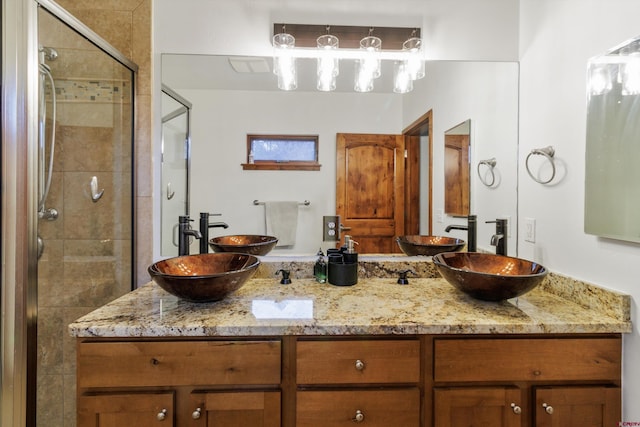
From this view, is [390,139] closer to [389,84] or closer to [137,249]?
[389,84]

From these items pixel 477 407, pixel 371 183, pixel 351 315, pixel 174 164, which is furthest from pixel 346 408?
pixel 174 164

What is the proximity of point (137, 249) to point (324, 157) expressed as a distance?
1071 mm

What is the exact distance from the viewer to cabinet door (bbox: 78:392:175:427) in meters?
0.93

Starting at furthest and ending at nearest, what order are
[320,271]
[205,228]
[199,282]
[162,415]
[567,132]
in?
[205,228]
[320,271]
[567,132]
[199,282]
[162,415]

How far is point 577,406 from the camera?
3.22ft

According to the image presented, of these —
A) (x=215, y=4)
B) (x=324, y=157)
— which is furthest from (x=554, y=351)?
(x=215, y=4)

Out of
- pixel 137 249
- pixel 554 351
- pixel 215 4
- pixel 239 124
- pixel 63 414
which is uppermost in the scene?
pixel 215 4

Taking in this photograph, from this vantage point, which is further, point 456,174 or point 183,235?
point 456,174

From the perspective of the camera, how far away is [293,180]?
5.24 ft

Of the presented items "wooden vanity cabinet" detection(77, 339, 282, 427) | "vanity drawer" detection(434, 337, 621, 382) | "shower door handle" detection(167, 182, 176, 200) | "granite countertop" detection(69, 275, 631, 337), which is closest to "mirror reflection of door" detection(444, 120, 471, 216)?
"granite countertop" detection(69, 275, 631, 337)

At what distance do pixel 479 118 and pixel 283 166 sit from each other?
108 cm

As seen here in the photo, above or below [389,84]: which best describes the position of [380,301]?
below

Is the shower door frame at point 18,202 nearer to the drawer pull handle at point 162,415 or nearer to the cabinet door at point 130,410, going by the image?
the cabinet door at point 130,410

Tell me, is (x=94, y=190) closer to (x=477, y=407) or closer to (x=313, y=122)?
(x=313, y=122)
